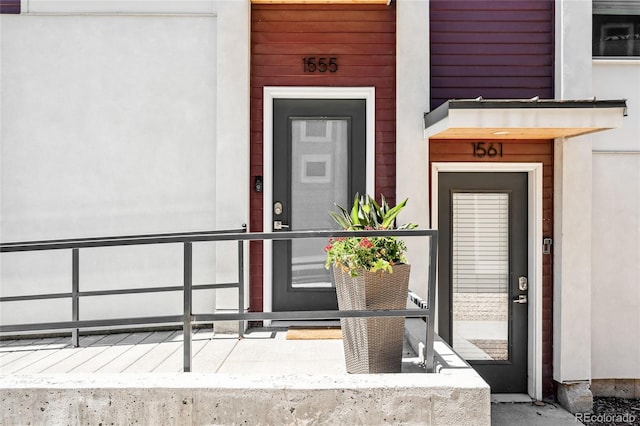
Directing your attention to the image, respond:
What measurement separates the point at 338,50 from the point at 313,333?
292 centimetres

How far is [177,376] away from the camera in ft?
10.0

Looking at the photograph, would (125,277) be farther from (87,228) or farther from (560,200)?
(560,200)

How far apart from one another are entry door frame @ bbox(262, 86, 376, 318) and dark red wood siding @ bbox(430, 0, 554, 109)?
76 cm

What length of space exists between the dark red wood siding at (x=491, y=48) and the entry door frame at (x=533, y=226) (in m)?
0.74

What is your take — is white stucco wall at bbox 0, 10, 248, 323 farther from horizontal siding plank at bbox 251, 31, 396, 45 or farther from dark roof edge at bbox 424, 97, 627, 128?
dark roof edge at bbox 424, 97, 627, 128

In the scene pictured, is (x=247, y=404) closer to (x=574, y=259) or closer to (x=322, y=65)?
(x=322, y=65)

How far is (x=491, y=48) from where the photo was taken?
539 cm

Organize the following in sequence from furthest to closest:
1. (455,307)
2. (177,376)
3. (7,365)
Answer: (455,307)
(7,365)
(177,376)

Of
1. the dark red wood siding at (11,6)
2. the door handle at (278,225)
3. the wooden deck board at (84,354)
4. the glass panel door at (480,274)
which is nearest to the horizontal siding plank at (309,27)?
the door handle at (278,225)

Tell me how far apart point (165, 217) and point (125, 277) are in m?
0.76

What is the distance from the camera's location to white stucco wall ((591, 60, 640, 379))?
542 cm

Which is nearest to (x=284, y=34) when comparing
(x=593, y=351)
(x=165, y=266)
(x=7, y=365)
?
(x=165, y=266)

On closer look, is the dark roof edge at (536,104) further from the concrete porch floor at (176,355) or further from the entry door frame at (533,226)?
the concrete porch floor at (176,355)

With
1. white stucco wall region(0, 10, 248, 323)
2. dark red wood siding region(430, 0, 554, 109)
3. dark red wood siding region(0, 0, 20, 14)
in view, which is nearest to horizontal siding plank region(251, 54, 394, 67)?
white stucco wall region(0, 10, 248, 323)
